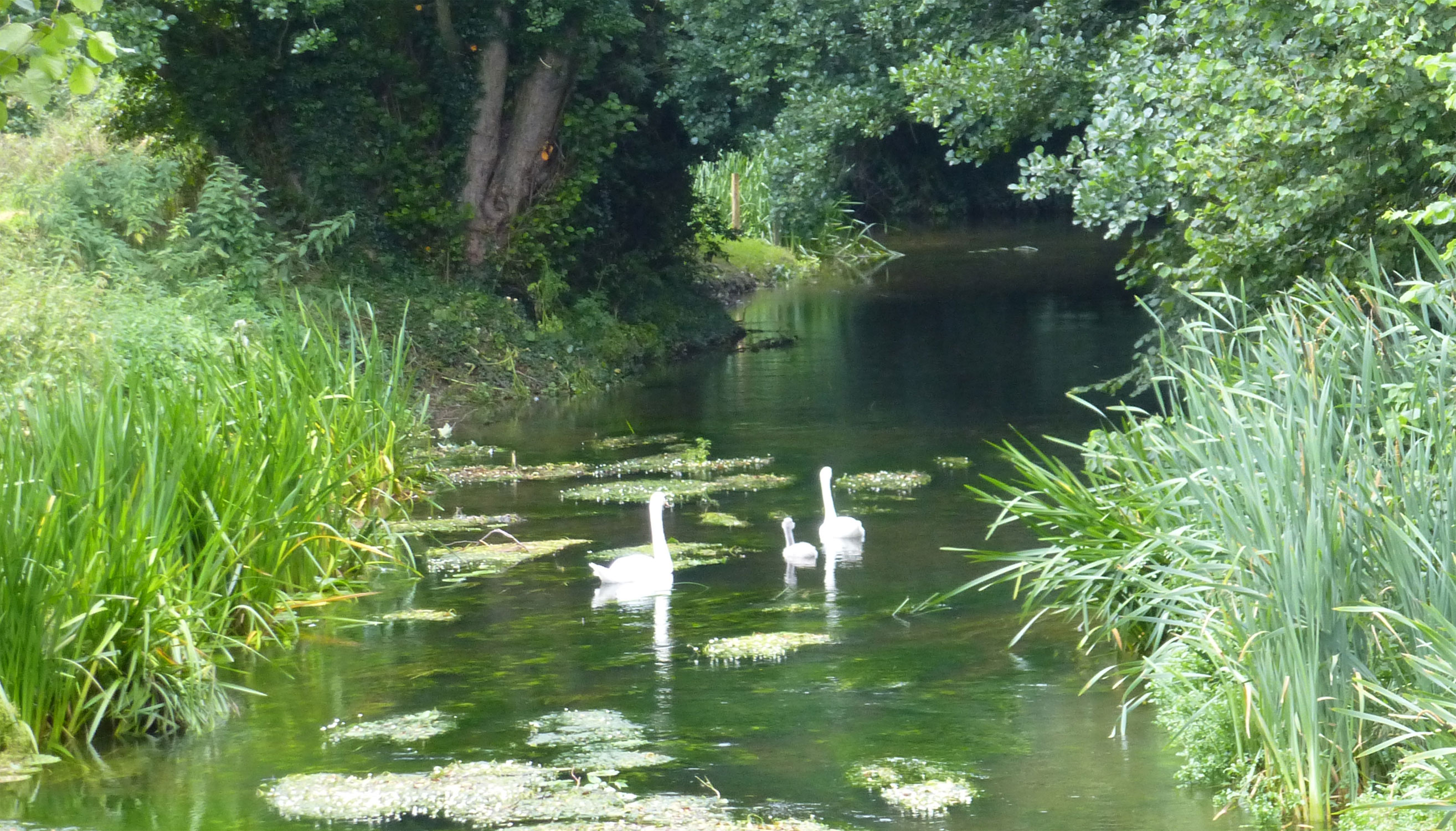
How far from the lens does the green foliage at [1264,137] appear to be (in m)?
7.70

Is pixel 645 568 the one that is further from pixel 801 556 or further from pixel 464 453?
pixel 464 453

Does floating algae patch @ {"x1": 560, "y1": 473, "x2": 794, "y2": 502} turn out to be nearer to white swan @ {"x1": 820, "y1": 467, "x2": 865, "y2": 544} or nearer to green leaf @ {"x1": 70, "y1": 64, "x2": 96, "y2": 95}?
white swan @ {"x1": 820, "y1": 467, "x2": 865, "y2": 544}

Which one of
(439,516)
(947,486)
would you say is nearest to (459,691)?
(439,516)

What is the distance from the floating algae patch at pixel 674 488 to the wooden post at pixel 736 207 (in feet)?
58.2

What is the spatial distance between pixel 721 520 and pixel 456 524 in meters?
1.67

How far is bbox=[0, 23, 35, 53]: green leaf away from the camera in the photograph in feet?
12.7

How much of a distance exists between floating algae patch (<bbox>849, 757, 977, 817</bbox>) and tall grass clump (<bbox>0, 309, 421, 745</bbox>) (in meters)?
2.59

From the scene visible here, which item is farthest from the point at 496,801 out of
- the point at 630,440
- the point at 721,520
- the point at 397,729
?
the point at 630,440

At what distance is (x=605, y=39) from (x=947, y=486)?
7.61m

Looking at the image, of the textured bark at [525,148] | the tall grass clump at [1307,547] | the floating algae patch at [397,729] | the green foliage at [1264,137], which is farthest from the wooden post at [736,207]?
the tall grass clump at [1307,547]

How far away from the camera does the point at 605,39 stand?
1717cm

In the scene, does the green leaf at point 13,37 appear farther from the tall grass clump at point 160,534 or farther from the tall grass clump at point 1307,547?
the tall grass clump at point 1307,547

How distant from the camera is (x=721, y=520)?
10828mm

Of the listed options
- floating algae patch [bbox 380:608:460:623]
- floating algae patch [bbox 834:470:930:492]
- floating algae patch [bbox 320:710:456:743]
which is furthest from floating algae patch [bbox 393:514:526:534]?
floating algae patch [bbox 320:710:456:743]
